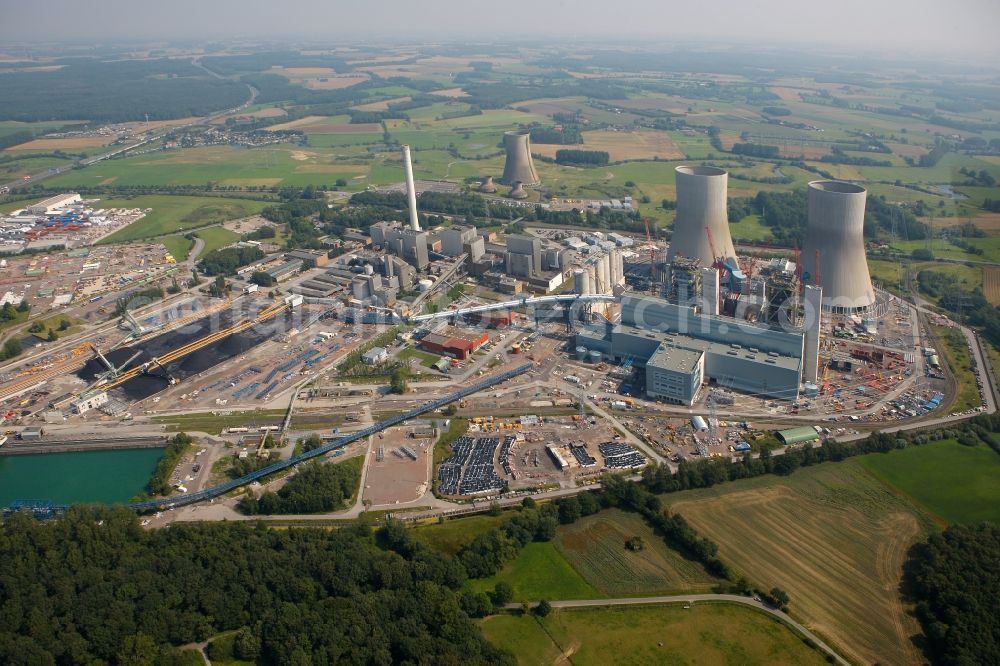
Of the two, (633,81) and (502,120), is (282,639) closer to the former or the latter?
(502,120)

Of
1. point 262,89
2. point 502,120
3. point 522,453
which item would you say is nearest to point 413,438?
point 522,453

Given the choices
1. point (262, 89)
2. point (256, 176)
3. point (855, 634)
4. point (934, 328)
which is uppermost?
point (262, 89)

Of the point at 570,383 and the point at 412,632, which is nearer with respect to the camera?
the point at 412,632

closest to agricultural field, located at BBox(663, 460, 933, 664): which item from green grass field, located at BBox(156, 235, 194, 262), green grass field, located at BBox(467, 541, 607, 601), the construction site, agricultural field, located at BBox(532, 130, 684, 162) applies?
the construction site

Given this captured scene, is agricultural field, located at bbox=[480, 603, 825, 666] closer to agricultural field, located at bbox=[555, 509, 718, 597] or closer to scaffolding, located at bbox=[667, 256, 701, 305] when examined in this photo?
agricultural field, located at bbox=[555, 509, 718, 597]

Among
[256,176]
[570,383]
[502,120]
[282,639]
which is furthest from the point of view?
[502,120]

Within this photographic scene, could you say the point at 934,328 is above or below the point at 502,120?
below
